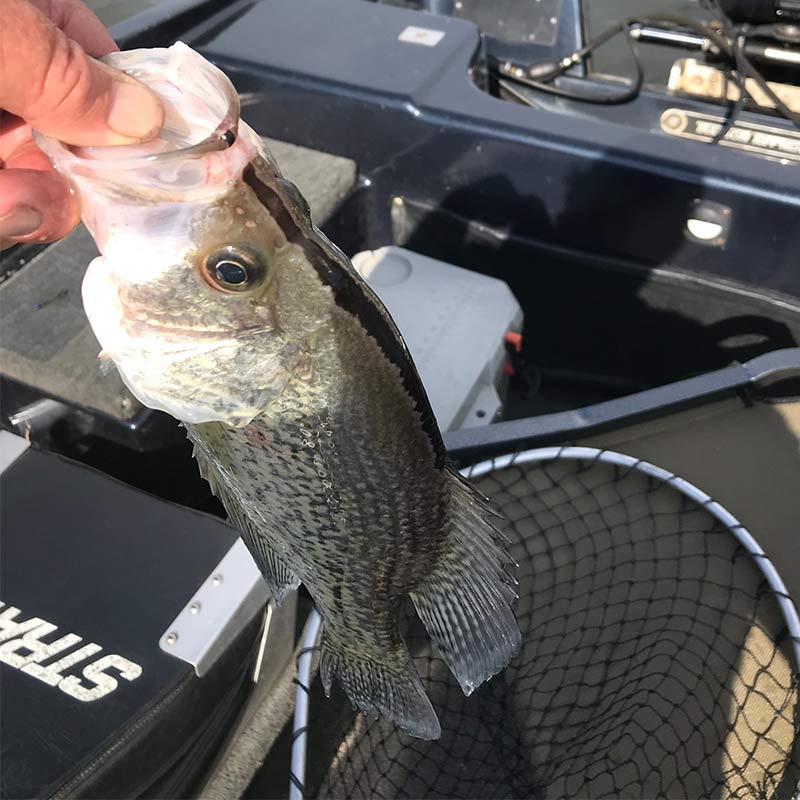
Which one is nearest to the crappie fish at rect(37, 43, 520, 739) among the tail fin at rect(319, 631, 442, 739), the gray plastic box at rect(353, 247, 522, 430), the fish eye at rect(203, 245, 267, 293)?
the fish eye at rect(203, 245, 267, 293)

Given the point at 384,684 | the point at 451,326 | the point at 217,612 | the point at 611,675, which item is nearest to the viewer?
the point at 384,684

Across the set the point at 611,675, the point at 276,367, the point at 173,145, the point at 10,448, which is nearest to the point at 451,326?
the point at 611,675

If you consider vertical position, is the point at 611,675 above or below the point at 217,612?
below

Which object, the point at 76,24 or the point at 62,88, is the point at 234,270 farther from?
the point at 76,24

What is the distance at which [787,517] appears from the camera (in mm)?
1860

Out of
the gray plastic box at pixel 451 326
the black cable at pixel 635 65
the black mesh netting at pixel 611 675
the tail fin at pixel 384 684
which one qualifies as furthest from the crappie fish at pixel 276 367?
the black cable at pixel 635 65

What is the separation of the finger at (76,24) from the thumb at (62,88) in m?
0.33

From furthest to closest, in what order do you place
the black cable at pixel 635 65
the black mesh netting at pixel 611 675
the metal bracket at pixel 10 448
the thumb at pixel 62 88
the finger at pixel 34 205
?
the black cable at pixel 635 65 < the metal bracket at pixel 10 448 < the black mesh netting at pixel 611 675 < the finger at pixel 34 205 < the thumb at pixel 62 88

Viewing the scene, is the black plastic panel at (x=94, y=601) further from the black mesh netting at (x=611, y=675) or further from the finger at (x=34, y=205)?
the finger at (x=34, y=205)

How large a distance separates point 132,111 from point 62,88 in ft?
0.27

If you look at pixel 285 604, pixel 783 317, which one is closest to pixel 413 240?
pixel 783 317

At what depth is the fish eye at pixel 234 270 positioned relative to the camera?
97cm

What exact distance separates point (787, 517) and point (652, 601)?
42cm

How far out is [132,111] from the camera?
0.87 meters
